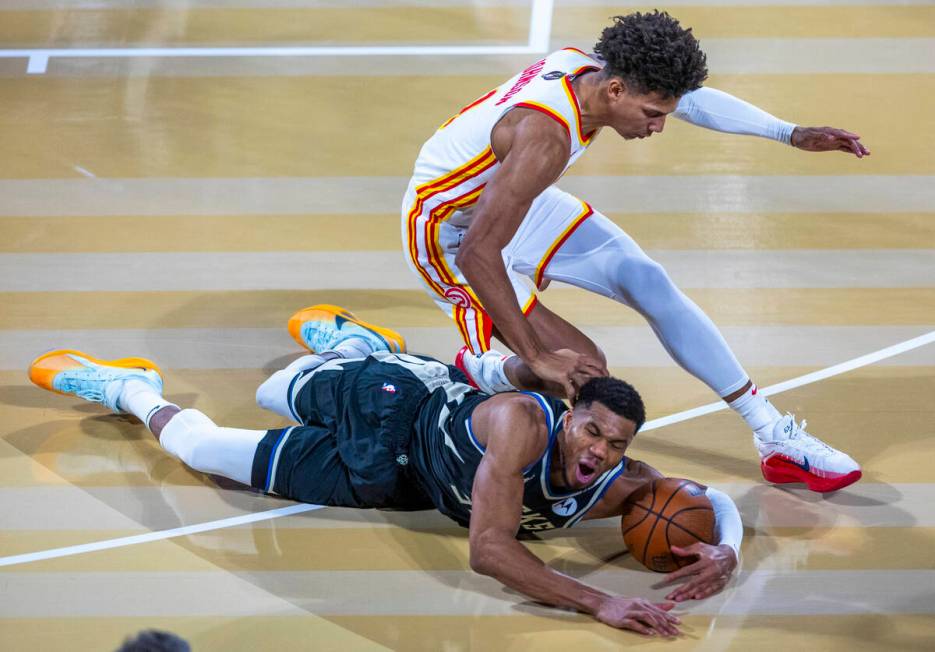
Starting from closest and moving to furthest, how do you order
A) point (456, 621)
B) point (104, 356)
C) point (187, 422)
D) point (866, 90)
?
point (456, 621), point (187, 422), point (104, 356), point (866, 90)

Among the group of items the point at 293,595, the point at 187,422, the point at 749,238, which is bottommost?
the point at 293,595

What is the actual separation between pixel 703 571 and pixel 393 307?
2598 millimetres

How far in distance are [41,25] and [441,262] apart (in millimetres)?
5676

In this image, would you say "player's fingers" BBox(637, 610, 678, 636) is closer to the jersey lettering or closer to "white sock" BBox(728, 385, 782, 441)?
"white sock" BBox(728, 385, 782, 441)

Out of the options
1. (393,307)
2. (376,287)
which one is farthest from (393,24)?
(393,307)

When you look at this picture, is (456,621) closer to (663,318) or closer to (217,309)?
(663,318)

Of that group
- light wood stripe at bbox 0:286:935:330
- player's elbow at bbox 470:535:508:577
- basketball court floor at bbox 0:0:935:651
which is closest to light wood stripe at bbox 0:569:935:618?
basketball court floor at bbox 0:0:935:651

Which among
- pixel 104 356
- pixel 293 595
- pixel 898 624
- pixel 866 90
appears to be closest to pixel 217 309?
pixel 104 356

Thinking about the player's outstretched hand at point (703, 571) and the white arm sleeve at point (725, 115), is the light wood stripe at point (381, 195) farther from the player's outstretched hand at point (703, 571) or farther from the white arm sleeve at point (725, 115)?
the player's outstretched hand at point (703, 571)

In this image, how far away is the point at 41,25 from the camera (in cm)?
987

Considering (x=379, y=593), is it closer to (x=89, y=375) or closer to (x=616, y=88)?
(x=89, y=375)

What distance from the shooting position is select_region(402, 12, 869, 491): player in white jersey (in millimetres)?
4770

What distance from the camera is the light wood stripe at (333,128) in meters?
8.10

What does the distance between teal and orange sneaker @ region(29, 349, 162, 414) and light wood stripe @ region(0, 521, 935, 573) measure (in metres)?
0.85
